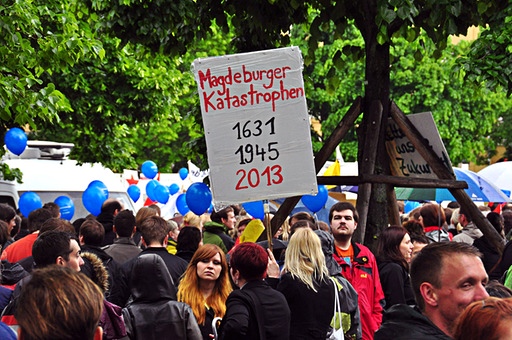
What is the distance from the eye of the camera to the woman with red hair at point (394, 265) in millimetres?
7855

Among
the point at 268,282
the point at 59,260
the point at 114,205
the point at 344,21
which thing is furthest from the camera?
the point at 114,205

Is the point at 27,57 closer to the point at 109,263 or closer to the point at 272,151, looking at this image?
the point at 109,263

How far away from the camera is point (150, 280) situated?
6.30 metres

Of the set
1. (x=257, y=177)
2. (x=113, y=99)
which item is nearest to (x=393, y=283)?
(x=257, y=177)

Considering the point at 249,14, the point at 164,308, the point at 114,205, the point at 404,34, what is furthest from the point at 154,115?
the point at 164,308

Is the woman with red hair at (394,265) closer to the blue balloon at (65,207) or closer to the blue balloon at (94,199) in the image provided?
the blue balloon at (94,199)

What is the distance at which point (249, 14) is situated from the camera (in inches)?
Result: 360

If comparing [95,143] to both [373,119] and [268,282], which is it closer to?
[373,119]

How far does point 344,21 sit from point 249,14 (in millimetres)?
869

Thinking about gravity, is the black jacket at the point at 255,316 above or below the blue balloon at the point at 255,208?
below

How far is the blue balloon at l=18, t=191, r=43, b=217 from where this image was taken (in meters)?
16.5

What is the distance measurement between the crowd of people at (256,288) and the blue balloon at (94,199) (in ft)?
21.3

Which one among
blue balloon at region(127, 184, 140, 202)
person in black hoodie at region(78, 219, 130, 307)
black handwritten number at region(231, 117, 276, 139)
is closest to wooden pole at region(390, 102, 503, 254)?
black handwritten number at region(231, 117, 276, 139)

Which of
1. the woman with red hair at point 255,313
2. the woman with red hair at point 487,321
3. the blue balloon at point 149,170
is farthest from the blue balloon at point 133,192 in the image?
the woman with red hair at point 487,321
